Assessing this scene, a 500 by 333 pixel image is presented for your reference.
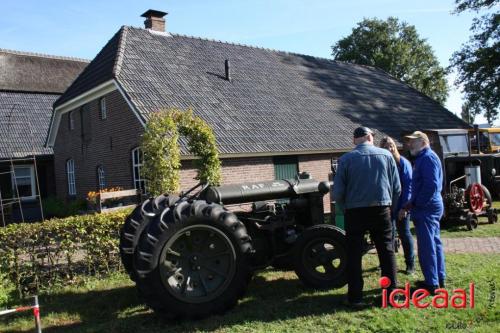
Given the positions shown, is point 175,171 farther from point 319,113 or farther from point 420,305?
point 319,113

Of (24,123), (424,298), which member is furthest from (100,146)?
(424,298)

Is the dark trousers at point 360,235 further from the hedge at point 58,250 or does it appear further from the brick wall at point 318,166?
the brick wall at point 318,166

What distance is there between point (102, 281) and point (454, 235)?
7068 mm

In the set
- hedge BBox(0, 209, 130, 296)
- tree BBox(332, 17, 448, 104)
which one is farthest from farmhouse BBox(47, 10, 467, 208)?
tree BBox(332, 17, 448, 104)

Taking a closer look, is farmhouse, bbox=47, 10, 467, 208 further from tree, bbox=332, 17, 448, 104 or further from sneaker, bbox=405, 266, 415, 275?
tree, bbox=332, 17, 448, 104

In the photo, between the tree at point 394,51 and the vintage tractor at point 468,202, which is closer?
the vintage tractor at point 468,202

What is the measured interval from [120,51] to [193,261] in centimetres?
1199

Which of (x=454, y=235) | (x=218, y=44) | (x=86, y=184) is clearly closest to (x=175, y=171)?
(x=454, y=235)

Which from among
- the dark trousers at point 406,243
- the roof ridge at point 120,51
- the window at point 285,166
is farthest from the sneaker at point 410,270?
the roof ridge at point 120,51

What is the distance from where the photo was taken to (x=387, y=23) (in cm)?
4291

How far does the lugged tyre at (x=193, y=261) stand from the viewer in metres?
4.94

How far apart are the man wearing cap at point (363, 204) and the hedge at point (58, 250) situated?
157 inches

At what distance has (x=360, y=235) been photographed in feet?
17.2

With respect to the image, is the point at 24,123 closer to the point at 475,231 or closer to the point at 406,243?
the point at 475,231
